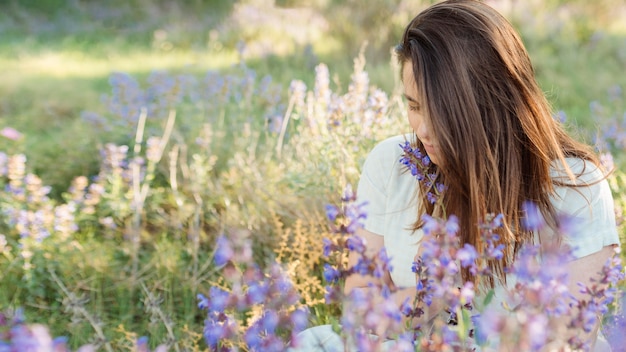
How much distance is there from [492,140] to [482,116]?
0.07 m

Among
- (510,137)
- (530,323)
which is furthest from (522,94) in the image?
(530,323)

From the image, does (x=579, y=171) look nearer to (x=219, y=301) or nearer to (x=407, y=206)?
(x=407, y=206)

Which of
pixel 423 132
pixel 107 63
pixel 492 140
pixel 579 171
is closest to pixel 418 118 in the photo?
pixel 423 132

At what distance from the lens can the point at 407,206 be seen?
6.96ft

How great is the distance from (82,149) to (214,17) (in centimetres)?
849

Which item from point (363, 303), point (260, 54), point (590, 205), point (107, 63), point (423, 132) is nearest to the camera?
point (363, 303)

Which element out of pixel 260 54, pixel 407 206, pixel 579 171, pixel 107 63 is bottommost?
pixel 407 206

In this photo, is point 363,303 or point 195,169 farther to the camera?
point 195,169

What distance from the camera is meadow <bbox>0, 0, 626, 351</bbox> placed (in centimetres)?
272

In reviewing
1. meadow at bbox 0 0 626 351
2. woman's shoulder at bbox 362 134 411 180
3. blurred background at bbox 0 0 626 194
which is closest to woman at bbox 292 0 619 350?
woman's shoulder at bbox 362 134 411 180

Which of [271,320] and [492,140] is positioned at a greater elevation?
[492,140]

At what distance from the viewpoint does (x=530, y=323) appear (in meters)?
0.87

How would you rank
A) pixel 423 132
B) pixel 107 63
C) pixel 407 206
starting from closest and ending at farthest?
pixel 423 132 → pixel 407 206 → pixel 107 63

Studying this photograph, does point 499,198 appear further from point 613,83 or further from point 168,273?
point 613,83
